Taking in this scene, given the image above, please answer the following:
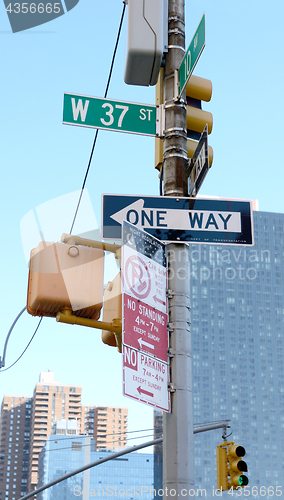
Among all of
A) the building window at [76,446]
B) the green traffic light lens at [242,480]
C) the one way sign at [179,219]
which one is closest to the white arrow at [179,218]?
the one way sign at [179,219]

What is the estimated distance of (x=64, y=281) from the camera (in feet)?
20.0

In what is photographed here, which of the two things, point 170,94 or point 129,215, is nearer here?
point 129,215

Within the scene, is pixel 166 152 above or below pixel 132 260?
above

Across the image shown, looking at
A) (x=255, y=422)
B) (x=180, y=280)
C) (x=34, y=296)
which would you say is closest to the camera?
(x=180, y=280)

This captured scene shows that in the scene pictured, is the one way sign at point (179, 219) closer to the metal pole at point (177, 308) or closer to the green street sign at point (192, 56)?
the metal pole at point (177, 308)

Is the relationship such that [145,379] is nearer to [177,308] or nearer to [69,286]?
[177,308]

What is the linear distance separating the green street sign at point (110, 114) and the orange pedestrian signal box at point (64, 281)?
4.06 feet

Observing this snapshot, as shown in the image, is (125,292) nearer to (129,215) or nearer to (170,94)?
(129,215)

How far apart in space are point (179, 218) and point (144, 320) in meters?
1.22

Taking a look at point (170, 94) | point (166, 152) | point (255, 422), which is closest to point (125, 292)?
point (166, 152)

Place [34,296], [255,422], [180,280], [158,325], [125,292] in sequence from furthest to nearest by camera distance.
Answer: [255,422]
[34,296]
[180,280]
[158,325]
[125,292]

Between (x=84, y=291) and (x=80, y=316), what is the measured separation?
282 mm

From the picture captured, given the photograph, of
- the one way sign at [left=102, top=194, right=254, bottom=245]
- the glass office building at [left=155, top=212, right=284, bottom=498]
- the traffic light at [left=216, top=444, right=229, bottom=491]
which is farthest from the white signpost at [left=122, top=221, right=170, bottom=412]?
the glass office building at [left=155, top=212, right=284, bottom=498]

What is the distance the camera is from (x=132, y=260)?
16.5ft
